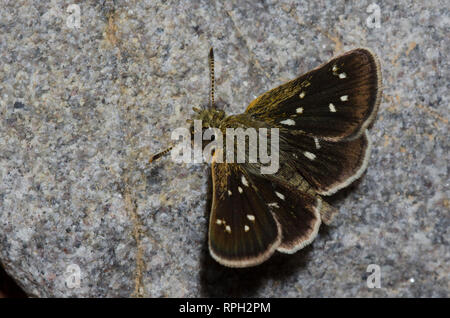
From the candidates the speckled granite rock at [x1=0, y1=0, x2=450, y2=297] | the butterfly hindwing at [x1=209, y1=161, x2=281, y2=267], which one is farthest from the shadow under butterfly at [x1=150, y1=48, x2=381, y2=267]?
the speckled granite rock at [x1=0, y1=0, x2=450, y2=297]

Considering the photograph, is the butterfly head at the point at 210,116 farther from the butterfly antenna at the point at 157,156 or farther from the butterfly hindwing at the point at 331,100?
the butterfly antenna at the point at 157,156

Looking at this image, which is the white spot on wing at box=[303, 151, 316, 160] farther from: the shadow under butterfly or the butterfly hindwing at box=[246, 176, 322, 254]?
the butterfly hindwing at box=[246, 176, 322, 254]

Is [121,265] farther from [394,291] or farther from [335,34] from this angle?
[335,34]

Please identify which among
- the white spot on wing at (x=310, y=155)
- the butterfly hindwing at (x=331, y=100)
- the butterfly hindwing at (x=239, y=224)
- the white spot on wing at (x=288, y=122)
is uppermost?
the butterfly hindwing at (x=331, y=100)

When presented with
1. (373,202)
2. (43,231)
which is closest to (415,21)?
(373,202)

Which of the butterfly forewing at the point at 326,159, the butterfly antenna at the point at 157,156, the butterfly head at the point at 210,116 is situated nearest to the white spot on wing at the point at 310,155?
the butterfly forewing at the point at 326,159
